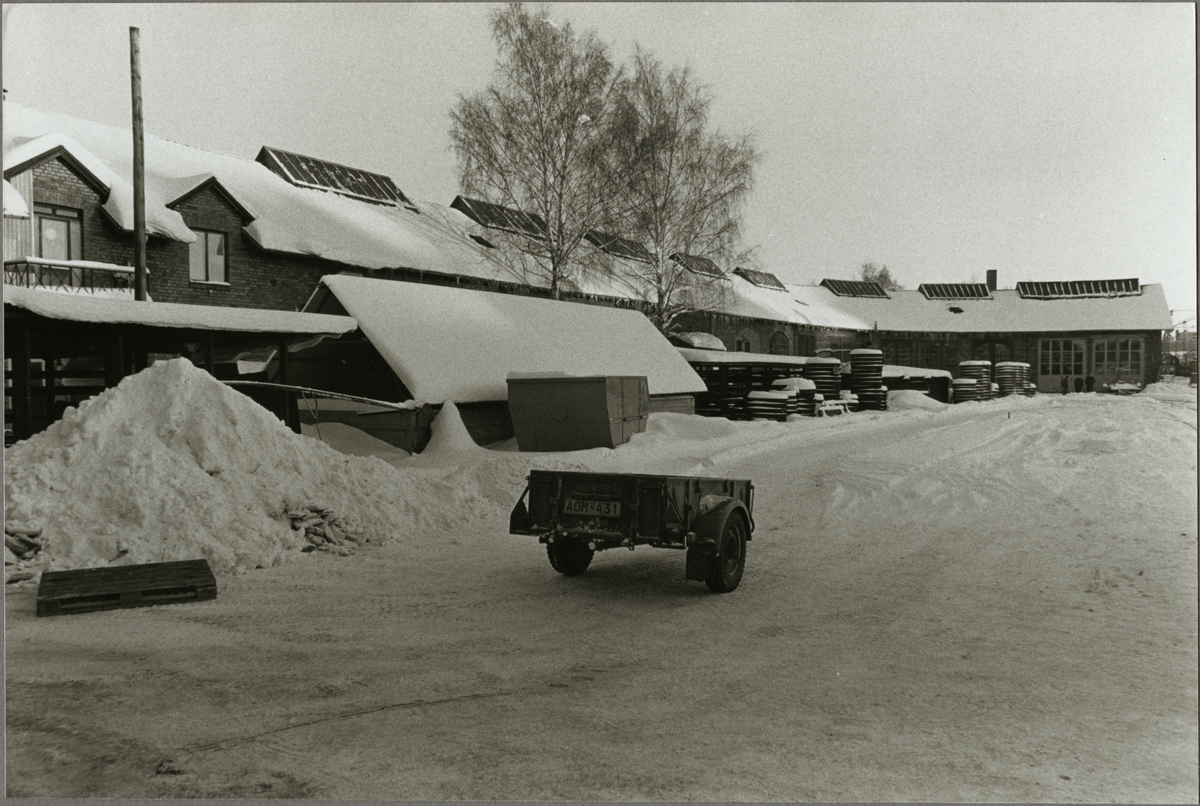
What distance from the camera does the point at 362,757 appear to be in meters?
4.13

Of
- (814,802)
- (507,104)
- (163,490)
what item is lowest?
(814,802)

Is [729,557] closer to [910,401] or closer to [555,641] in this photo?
[555,641]

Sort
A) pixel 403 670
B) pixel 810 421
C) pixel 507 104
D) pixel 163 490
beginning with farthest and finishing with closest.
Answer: pixel 810 421, pixel 507 104, pixel 163 490, pixel 403 670

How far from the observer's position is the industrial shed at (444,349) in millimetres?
14992

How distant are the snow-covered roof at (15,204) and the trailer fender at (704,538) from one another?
15843 mm

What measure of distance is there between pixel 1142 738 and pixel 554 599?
4084 mm

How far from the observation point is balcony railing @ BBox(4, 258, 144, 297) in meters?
17.0

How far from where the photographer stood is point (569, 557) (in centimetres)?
775

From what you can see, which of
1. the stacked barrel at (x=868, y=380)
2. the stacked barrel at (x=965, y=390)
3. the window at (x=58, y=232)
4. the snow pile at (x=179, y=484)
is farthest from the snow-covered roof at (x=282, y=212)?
the stacked barrel at (x=965, y=390)

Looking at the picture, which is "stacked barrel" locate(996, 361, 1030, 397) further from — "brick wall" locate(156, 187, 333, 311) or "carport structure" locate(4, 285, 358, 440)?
"carport structure" locate(4, 285, 358, 440)

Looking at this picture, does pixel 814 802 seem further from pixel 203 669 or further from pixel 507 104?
pixel 507 104

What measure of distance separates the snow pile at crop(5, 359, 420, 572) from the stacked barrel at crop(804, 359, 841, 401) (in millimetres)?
20650

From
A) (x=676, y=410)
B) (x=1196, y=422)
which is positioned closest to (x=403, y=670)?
(x=1196, y=422)

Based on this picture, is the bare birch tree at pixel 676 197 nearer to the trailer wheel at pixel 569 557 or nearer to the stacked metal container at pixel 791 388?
the stacked metal container at pixel 791 388
